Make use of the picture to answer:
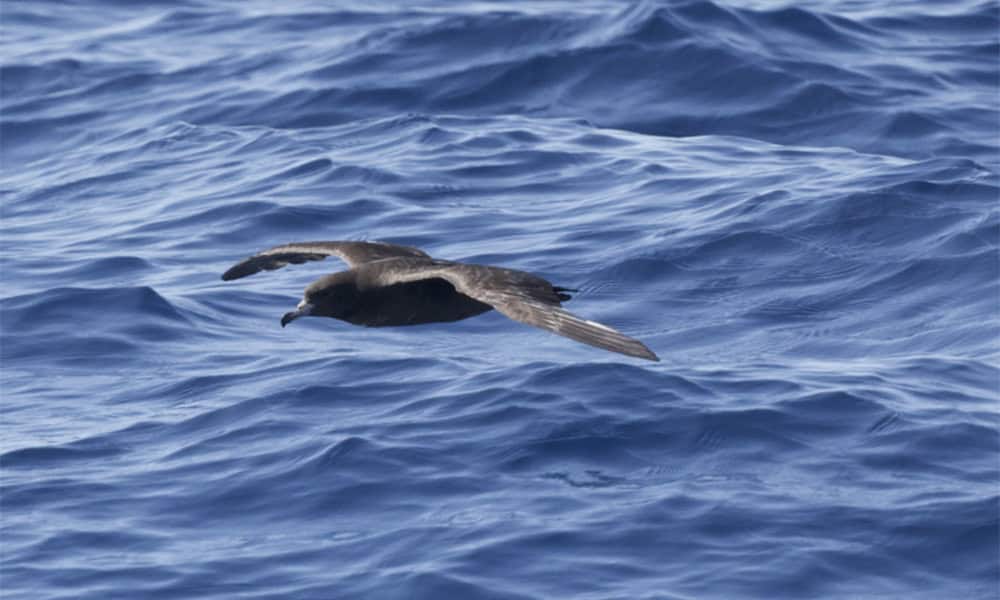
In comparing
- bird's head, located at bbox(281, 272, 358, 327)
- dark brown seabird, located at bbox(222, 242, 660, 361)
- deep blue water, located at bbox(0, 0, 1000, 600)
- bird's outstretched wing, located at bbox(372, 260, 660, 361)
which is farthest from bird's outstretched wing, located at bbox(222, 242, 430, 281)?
deep blue water, located at bbox(0, 0, 1000, 600)

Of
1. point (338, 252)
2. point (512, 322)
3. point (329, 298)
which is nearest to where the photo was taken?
point (329, 298)

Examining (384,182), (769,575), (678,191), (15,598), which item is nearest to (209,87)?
(384,182)

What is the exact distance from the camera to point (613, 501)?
10844mm

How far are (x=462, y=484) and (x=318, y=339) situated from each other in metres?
2.79

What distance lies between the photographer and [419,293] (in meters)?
9.24

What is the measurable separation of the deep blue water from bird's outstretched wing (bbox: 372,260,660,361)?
6.13 ft

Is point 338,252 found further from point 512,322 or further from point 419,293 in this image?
point 512,322

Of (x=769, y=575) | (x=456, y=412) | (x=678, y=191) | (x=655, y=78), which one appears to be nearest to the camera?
(x=769, y=575)

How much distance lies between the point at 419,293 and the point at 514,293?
86 centimetres

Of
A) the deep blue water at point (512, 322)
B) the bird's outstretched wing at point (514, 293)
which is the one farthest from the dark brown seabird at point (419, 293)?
the deep blue water at point (512, 322)

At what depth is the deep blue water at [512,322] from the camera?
416 inches

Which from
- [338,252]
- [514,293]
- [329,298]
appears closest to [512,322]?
[338,252]

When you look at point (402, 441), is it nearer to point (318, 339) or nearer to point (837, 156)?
point (318, 339)

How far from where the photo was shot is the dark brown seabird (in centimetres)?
834
